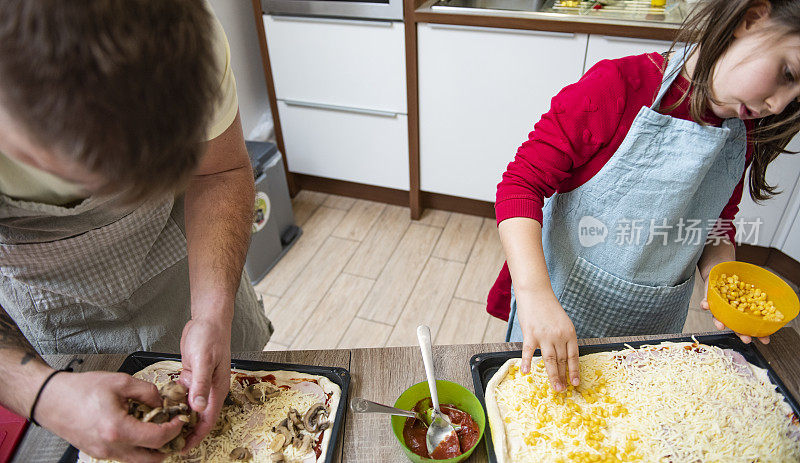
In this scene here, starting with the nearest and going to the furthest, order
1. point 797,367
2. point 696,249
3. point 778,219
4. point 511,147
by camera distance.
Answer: point 797,367 < point 696,249 < point 778,219 < point 511,147

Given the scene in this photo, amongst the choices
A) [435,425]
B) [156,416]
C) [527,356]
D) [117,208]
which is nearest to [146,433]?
[156,416]

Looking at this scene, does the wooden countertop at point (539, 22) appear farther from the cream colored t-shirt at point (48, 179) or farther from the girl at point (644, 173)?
the cream colored t-shirt at point (48, 179)

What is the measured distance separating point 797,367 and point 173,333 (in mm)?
1182

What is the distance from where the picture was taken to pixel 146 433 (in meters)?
0.70

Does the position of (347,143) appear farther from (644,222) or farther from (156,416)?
(156,416)

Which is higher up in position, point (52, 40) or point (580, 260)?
point (52, 40)

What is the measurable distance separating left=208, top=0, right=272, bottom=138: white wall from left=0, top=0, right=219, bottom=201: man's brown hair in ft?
6.57

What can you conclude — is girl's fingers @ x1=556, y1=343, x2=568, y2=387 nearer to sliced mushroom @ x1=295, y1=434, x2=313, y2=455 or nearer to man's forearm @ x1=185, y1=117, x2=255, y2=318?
sliced mushroom @ x1=295, y1=434, x2=313, y2=455

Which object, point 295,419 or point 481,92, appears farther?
point 481,92

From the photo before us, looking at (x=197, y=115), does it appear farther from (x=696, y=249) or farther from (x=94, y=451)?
(x=696, y=249)

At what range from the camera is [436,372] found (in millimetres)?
914

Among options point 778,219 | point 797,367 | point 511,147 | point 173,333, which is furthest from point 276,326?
point 778,219

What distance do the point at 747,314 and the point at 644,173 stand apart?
0.95 ft

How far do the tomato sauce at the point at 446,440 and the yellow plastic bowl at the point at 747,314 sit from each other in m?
0.47
